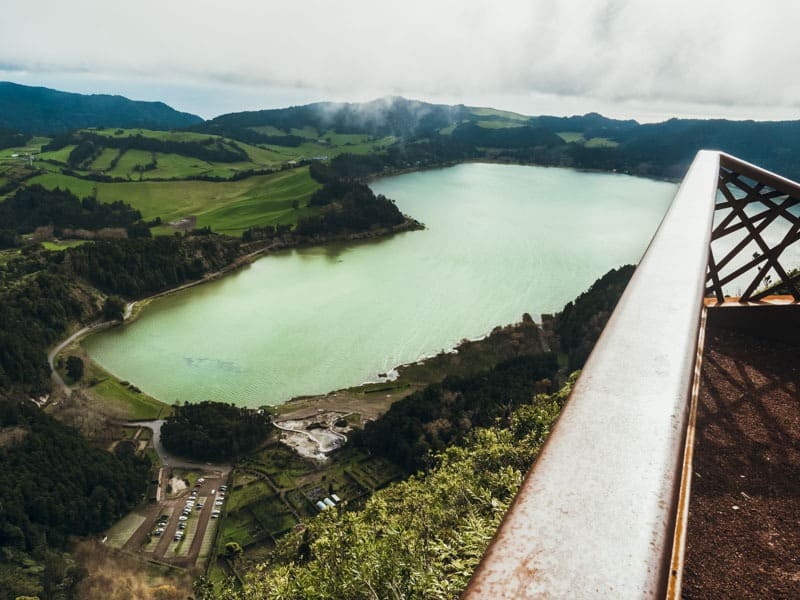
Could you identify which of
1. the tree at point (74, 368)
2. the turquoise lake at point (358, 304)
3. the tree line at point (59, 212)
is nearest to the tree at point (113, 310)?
the turquoise lake at point (358, 304)

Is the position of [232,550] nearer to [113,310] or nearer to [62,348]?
[62,348]

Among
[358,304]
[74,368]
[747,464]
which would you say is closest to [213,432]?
[74,368]

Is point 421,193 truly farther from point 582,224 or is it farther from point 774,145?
point 774,145

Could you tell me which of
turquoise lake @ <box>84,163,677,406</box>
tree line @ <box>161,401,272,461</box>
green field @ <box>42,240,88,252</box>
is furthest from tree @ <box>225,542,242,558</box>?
green field @ <box>42,240,88,252</box>

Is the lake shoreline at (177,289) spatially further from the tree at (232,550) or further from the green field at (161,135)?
the green field at (161,135)

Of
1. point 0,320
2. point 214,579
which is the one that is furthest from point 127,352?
point 214,579
